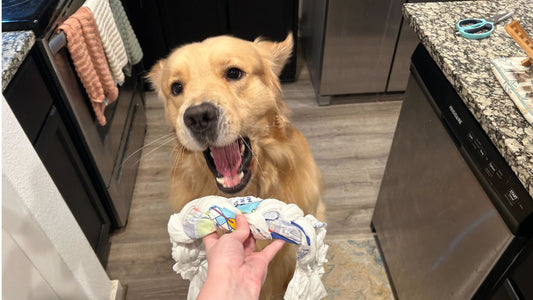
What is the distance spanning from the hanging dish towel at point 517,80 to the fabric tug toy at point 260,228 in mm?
574

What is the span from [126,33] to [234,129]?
1.32 metres

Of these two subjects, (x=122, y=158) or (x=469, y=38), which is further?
(x=122, y=158)

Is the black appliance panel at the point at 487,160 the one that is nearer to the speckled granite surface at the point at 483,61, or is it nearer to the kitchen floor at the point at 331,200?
the speckled granite surface at the point at 483,61

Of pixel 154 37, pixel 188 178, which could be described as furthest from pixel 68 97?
pixel 154 37

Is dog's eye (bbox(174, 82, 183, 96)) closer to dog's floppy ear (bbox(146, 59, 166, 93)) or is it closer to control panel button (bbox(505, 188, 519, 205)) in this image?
dog's floppy ear (bbox(146, 59, 166, 93))

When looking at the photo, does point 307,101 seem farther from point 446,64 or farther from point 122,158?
point 446,64

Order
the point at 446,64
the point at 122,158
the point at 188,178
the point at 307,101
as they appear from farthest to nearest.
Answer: the point at 307,101 < the point at 122,158 < the point at 188,178 < the point at 446,64

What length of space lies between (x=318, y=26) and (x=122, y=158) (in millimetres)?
1510

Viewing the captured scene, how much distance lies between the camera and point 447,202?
1.14 m

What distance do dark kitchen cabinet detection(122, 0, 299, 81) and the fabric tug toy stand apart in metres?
1.80

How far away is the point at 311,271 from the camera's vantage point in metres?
1.12

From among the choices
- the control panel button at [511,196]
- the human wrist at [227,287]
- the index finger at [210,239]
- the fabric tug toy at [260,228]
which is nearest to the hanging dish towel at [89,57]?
the fabric tug toy at [260,228]

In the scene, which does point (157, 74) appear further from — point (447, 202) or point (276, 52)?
point (447, 202)

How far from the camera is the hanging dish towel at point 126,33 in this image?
6.57 feet
